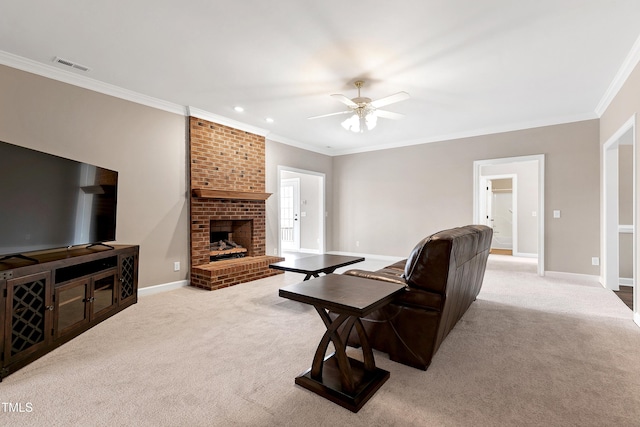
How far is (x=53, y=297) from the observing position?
7.26 feet

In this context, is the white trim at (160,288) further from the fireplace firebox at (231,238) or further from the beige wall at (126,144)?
the fireplace firebox at (231,238)

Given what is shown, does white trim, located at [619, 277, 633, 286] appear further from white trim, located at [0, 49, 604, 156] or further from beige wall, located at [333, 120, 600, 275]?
white trim, located at [0, 49, 604, 156]

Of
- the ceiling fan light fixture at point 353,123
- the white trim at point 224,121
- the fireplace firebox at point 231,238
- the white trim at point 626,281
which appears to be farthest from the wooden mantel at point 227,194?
the white trim at point 626,281

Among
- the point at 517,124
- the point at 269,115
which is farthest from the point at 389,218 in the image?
the point at 269,115

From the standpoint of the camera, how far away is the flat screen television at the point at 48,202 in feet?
6.62

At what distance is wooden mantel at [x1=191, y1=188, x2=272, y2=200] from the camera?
4160 millimetres

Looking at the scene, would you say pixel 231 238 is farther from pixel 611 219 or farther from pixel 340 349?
pixel 611 219

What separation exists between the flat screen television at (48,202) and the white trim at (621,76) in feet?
16.2

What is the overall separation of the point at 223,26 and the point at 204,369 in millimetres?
2503

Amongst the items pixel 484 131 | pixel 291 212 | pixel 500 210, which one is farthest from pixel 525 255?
pixel 291 212

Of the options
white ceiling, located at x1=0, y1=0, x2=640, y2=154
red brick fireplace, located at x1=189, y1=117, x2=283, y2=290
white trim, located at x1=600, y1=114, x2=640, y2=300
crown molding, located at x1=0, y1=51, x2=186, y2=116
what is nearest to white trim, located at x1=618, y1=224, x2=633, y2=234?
white trim, located at x1=600, y1=114, x2=640, y2=300

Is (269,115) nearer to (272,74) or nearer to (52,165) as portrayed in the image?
(272,74)

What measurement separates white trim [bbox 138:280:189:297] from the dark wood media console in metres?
0.53

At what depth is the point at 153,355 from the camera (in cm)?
213
